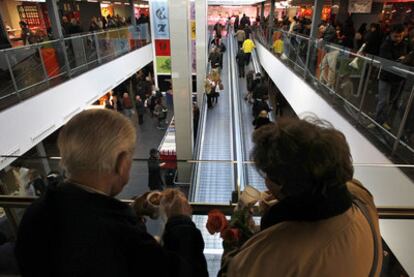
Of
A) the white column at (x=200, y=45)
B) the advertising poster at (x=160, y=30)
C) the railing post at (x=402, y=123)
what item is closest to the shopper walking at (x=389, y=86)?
the railing post at (x=402, y=123)

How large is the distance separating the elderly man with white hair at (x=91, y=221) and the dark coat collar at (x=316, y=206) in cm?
44

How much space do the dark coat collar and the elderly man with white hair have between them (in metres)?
0.44

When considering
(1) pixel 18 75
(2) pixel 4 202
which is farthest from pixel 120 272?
(1) pixel 18 75

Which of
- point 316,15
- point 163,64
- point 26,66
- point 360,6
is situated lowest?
point 163,64

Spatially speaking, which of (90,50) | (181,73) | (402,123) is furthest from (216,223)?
(90,50)

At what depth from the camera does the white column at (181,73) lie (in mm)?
8008

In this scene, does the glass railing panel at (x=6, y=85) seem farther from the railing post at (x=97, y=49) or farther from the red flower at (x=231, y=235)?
the red flower at (x=231, y=235)

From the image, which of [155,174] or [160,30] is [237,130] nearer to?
[160,30]

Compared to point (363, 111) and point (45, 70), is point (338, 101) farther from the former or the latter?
point (45, 70)

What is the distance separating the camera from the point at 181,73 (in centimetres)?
868

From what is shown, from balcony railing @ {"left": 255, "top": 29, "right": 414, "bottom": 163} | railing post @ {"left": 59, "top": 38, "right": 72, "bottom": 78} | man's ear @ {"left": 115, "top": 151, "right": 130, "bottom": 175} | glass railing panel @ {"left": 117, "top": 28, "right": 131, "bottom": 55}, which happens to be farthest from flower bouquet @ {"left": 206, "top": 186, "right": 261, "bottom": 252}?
glass railing panel @ {"left": 117, "top": 28, "right": 131, "bottom": 55}

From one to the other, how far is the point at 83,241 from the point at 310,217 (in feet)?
2.45

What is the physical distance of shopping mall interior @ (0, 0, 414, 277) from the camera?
1.06 meters

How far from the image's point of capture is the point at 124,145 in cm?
106
